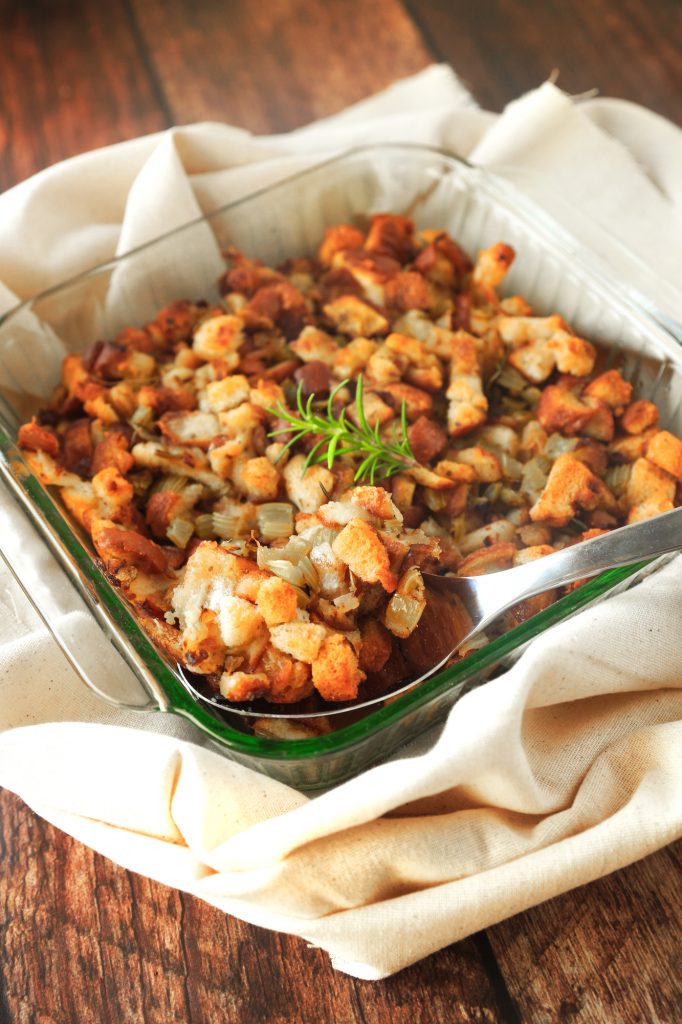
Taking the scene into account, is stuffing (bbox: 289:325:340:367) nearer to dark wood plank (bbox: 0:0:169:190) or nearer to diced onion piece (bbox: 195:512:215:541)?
diced onion piece (bbox: 195:512:215:541)

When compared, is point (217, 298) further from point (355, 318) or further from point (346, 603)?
point (346, 603)

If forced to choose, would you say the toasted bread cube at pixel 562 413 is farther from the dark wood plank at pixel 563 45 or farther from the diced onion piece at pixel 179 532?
the dark wood plank at pixel 563 45

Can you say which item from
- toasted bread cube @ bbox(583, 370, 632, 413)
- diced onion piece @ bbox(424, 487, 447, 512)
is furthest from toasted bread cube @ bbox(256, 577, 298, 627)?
toasted bread cube @ bbox(583, 370, 632, 413)

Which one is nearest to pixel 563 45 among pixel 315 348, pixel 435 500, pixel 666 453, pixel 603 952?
pixel 315 348

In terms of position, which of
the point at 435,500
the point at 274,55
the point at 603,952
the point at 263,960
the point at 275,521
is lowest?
the point at 603,952

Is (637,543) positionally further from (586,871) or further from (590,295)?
(590,295)

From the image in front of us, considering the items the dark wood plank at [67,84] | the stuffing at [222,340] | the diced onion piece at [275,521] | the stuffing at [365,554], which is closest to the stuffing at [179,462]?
the diced onion piece at [275,521]
